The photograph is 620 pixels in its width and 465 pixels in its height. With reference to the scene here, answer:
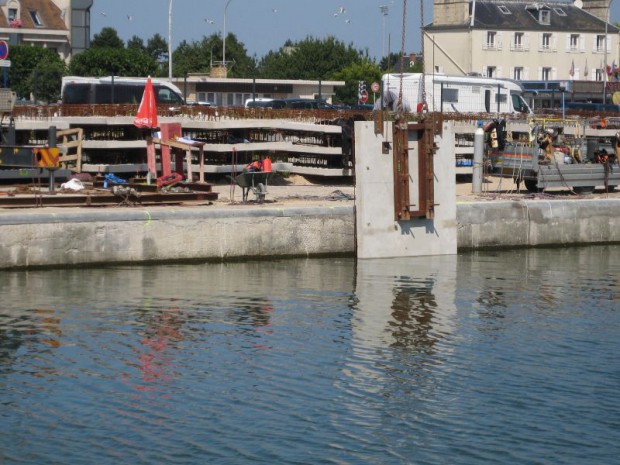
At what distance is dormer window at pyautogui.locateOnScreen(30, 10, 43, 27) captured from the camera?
317 feet

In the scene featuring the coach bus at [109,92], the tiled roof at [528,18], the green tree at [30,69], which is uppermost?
the tiled roof at [528,18]

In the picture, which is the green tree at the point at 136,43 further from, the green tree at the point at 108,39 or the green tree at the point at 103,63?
the green tree at the point at 103,63

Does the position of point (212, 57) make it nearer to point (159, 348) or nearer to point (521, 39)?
point (521, 39)

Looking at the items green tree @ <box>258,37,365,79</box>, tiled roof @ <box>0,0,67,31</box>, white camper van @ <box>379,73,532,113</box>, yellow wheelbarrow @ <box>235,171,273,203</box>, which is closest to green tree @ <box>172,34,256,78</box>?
green tree @ <box>258,37,365,79</box>

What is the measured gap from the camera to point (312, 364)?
1570 cm

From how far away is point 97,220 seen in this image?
2125 cm

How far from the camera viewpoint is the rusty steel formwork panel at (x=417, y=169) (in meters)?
23.0

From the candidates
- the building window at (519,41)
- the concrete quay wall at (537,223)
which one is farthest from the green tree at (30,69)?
the concrete quay wall at (537,223)

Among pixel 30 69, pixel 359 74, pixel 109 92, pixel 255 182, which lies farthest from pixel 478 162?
pixel 359 74

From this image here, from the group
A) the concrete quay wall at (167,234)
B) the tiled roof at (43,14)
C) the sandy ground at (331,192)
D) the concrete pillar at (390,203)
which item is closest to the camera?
the concrete quay wall at (167,234)

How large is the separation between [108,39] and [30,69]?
31256mm

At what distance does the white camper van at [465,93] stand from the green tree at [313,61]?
6066 cm

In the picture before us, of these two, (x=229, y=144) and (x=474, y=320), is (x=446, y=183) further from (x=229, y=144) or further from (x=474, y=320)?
(x=229, y=144)

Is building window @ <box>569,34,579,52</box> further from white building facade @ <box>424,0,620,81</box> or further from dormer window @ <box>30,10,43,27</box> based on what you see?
dormer window @ <box>30,10,43,27</box>
